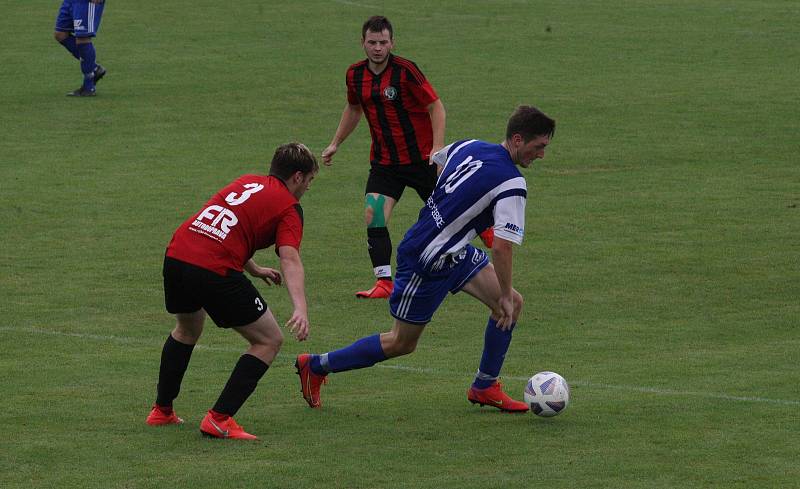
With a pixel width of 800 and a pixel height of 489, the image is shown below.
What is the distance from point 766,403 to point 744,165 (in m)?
9.63

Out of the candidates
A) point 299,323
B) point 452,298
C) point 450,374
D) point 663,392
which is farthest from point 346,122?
point 299,323

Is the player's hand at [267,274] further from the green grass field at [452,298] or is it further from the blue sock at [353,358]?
the green grass field at [452,298]

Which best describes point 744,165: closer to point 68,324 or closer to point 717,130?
point 717,130

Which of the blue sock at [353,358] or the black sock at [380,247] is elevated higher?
the blue sock at [353,358]

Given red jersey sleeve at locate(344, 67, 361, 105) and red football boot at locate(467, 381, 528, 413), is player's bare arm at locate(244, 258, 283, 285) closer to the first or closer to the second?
red football boot at locate(467, 381, 528, 413)

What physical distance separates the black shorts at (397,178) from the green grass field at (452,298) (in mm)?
934

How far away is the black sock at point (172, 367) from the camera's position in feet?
26.8

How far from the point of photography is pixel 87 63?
2248 cm

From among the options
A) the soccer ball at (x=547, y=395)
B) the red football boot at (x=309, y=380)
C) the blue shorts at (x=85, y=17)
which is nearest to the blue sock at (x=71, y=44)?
the blue shorts at (x=85, y=17)

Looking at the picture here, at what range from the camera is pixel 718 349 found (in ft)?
33.5

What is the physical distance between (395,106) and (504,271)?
4.65 meters

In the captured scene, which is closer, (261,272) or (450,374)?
(261,272)

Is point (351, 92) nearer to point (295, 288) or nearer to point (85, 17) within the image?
point (295, 288)

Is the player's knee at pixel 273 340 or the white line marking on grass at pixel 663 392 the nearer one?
the player's knee at pixel 273 340
